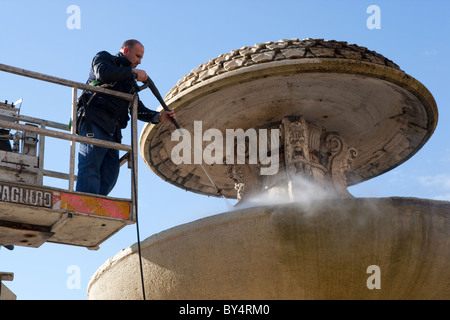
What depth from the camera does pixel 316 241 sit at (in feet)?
28.9

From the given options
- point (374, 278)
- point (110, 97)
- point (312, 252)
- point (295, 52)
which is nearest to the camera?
point (312, 252)

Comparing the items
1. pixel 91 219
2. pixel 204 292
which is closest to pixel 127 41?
pixel 91 219

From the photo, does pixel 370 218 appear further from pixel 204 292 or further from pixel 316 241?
pixel 204 292

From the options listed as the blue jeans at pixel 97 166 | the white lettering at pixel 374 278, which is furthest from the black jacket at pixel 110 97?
the white lettering at pixel 374 278

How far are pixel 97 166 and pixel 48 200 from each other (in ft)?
3.28

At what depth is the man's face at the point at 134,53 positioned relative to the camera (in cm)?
1088

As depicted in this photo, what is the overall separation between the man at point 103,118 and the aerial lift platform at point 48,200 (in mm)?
234

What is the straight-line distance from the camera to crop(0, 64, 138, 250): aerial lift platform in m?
9.05

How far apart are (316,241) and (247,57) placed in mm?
2609

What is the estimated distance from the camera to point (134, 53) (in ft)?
35.7

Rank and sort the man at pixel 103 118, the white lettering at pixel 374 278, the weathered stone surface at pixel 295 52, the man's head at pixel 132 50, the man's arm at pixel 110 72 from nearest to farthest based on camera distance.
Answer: the white lettering at pixel 374 278
the man at pixel 103 118
the man's arm at pixel 110 72
the weathered stone surface at pixel 295 52
the man's head at pixel 132 50

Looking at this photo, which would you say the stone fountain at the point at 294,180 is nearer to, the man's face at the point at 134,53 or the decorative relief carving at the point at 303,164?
the decorative relief carving at the point at 303,164

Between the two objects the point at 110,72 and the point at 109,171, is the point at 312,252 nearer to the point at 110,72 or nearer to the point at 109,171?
the point at 109,171

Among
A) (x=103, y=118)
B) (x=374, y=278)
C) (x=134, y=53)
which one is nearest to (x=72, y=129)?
(x=103, y=118)
